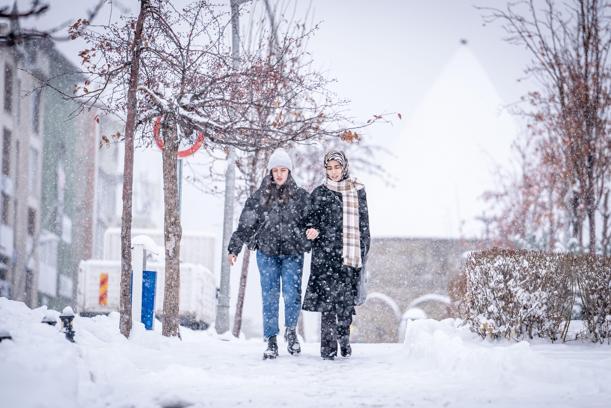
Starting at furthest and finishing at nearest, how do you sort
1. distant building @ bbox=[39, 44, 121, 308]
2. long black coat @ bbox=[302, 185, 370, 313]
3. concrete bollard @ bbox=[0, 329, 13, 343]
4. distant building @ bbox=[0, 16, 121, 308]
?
1. distant building @ bbox=[39, 44, 121, 308]
2. distant building @ bbox=[0, 16, 121, 308]
3. long black coat @ bbox=[302, 185, 370, 313]
4. concrete bollard @ bbox=[0, 329, 13, 343]

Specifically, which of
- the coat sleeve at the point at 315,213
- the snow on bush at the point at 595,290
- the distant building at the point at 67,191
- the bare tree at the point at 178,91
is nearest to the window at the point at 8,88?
the distant building at the point at 67,191

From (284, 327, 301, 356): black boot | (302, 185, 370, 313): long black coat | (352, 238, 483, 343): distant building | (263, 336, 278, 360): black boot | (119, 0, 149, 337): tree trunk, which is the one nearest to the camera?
(263, 336, 278, 360): black boot

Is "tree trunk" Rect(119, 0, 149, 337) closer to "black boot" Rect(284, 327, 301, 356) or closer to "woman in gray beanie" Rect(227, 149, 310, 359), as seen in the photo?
"woman in gray beanie" Rect(227, 149, 310, 359)

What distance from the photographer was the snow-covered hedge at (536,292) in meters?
8.38

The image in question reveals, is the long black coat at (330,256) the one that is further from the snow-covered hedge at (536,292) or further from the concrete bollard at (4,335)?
the concrete bollard at (4,335)

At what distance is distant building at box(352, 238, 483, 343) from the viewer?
3341 centimetres

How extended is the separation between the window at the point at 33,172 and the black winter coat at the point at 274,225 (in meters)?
34.3

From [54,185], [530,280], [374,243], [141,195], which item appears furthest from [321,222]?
[141,195]

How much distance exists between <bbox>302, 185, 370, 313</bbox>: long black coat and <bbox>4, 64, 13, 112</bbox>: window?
103ft

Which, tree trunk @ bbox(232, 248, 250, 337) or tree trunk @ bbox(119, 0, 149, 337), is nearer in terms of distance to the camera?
tree trunk @ bbox(119, 0, 149, 337)

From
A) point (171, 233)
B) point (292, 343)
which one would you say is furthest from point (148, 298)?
point (292, 343)

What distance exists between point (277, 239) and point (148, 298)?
3.25 metres

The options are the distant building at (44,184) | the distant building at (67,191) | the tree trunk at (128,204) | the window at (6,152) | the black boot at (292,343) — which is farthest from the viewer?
the distant building at (67,191)

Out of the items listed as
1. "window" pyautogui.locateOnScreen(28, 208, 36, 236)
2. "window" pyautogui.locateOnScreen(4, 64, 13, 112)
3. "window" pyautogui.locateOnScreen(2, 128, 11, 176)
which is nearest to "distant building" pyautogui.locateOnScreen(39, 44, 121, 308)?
"window" pyautogui.locateOnScreen(28, 208, 36, 236)
